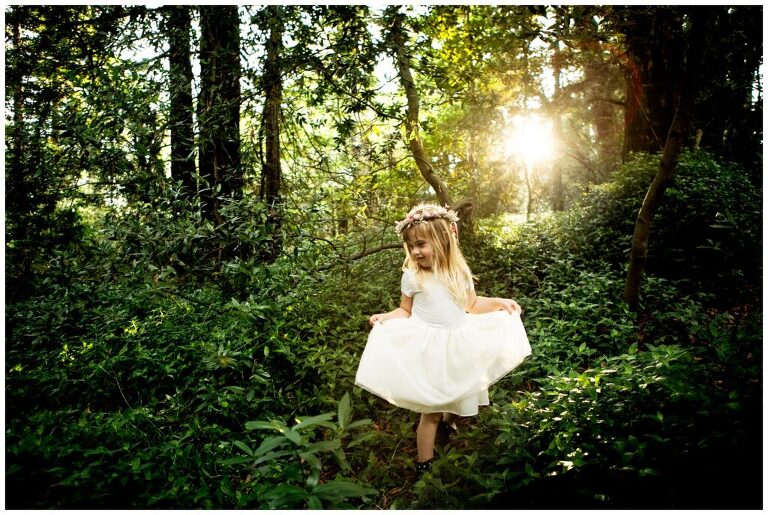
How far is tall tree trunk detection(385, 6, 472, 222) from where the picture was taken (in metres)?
4.55

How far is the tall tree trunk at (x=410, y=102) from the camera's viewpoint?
14.9ft

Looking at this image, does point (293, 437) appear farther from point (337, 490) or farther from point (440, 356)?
point (440, 356)

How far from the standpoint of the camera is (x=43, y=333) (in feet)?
13.5

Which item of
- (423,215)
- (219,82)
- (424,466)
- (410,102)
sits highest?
(410,102)

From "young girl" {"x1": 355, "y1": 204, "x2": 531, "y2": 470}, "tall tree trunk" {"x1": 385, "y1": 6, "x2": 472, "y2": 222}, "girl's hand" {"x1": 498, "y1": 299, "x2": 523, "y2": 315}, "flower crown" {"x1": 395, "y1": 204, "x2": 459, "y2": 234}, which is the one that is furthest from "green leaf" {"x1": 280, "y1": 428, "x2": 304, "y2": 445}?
"tall tree trunk" {"x1": 385, "y1": 6, "x2": 472, "y2": 222}

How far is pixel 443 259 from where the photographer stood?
3.35 metres

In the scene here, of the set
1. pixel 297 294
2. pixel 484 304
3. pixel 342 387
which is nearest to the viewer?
pixel 484 304

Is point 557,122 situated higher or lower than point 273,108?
higher

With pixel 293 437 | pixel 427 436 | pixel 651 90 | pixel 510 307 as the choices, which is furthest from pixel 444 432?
pixel 651 90

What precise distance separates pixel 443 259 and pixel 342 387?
1736 mm

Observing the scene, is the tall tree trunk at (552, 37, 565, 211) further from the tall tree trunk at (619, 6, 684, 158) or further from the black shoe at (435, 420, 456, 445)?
the black shoe at (435, 420, 456, 445)

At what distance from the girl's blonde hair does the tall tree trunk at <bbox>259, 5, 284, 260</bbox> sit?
1.49 m

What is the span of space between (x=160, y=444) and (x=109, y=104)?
315 centimetres

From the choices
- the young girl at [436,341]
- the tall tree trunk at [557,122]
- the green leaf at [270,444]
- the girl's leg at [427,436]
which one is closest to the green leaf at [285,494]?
the green leaf at [270,444]
